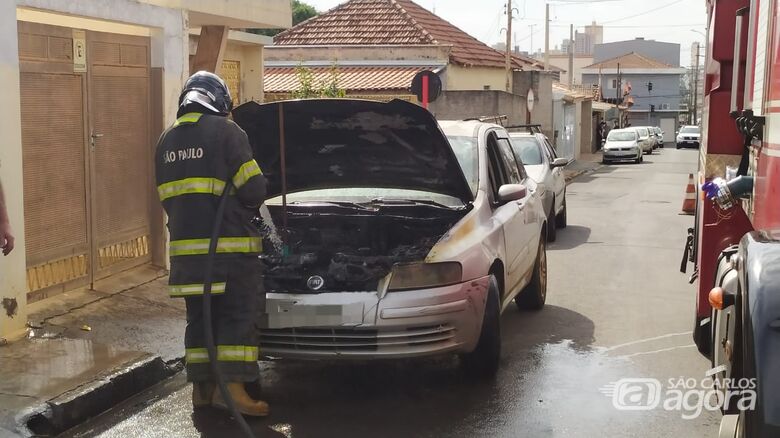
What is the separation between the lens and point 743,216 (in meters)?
5.56

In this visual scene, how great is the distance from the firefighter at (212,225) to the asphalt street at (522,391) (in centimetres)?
44

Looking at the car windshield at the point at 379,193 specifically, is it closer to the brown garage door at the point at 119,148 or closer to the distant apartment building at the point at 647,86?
the brown garage door at the point at 119,148

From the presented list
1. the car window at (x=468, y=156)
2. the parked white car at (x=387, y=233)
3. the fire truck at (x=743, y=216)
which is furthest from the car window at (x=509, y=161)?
the fire truck at (x=743, y=216)

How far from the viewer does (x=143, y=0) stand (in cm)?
924

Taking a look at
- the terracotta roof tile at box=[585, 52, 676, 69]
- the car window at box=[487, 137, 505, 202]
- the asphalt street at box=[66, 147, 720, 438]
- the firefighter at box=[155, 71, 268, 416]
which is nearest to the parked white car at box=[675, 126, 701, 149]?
the terracotta roof tile at box=[585, 52, 676, 69]

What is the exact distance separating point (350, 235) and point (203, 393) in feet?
5.75

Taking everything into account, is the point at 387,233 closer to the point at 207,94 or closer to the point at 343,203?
the point at 343,203

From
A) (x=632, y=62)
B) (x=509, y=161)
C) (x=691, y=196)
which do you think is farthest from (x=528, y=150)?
(x=632, y=62)

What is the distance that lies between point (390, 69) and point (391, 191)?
2150 centimetres

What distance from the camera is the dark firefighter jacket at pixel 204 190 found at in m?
5.31

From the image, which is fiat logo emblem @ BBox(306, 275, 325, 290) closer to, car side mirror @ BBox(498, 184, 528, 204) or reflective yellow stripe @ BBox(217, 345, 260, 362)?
reflective yellow stripe @ BBox(217, 345, 260, 362)

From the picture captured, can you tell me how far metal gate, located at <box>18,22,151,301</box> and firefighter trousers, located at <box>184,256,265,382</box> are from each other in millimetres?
2672

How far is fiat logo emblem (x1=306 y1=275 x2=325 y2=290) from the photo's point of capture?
5766 mm

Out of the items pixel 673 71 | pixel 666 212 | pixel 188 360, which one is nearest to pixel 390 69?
pixel 666 212
